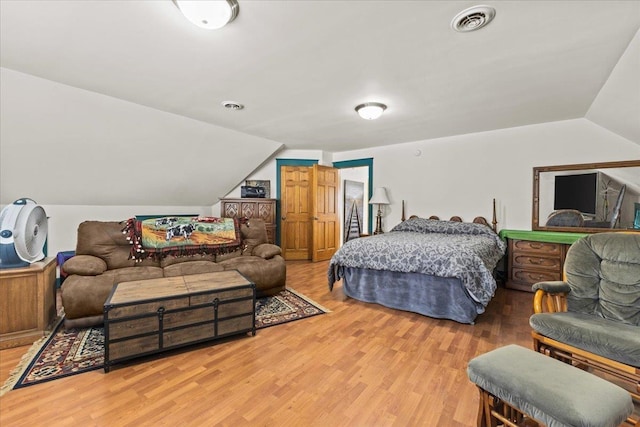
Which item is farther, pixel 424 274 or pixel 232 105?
pixel 232 105

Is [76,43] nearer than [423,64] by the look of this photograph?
Yes

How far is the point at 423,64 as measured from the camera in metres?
2.36

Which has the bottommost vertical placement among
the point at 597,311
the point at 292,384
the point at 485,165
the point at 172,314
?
the point at 292,384

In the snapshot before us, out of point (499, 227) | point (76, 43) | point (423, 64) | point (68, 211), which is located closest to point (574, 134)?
point (499, 227)

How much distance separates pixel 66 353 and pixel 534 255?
16.9 feet

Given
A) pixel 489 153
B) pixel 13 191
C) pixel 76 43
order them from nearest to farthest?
1. pixel 76 43
2. pixel 13 191
3. pixel 489 153

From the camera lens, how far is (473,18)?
1756 millimetres

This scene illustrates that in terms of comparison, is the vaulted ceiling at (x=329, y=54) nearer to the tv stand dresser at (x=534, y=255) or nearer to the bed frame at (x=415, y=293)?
the tv stand dresser at (x=534, y=255)

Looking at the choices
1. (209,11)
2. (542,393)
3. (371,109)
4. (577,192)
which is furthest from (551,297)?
(209,11)

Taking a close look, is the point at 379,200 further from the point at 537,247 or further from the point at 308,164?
the point at 537,247

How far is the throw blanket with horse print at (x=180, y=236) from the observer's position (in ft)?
10.8

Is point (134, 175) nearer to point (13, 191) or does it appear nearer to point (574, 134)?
point (13, 191)

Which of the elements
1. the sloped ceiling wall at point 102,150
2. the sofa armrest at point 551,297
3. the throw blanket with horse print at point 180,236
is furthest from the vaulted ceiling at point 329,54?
the sofa armrest at point 551,297

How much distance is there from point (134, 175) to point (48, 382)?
120 inches
